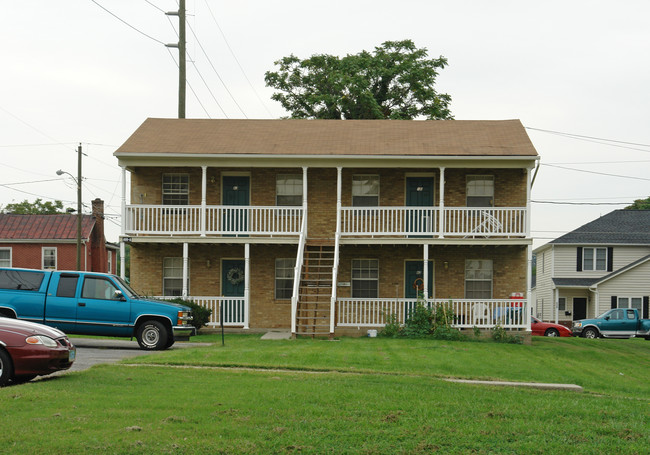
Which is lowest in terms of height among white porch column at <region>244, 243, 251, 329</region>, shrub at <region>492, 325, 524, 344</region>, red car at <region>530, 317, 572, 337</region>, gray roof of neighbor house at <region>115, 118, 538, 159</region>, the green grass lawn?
red car at <region>530, 317, 572, 337</region>

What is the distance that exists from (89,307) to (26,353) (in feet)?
24.0

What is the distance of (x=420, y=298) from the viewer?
23.5m

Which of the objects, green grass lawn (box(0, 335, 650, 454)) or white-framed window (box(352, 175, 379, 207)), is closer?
green grass lawn (box(0, 335, 650, 454))

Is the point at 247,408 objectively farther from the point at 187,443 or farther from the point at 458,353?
the point at 458,353

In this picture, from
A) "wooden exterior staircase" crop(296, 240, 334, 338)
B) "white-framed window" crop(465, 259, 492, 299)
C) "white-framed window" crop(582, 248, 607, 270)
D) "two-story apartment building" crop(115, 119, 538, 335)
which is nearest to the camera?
"wooden exterior staircase" crop(296, 240, 334, 338)

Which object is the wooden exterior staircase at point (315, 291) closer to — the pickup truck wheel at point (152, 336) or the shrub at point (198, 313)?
the shrub at point (198, 313)

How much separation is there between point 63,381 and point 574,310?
3921 cm

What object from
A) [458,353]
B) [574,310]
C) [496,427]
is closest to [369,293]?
[458,353]

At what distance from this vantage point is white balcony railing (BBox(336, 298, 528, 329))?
23172 millimetres

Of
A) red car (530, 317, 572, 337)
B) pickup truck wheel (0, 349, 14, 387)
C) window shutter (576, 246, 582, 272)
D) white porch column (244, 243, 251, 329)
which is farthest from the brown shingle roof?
pickup truck wheel (0, 349, 14, 387)

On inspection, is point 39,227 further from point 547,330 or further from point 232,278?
point 547,330

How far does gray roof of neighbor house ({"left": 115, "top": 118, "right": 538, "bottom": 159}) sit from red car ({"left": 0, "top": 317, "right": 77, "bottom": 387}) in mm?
13750

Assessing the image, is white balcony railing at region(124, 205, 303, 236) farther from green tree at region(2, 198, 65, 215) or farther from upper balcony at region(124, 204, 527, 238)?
green tree at region(2, 198, 65, 215)

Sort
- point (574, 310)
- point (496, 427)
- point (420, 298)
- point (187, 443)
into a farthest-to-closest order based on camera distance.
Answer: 1. point (574, 310)
2. point (420, 298)
3. point (496, 427)
4. point (187, 443)
